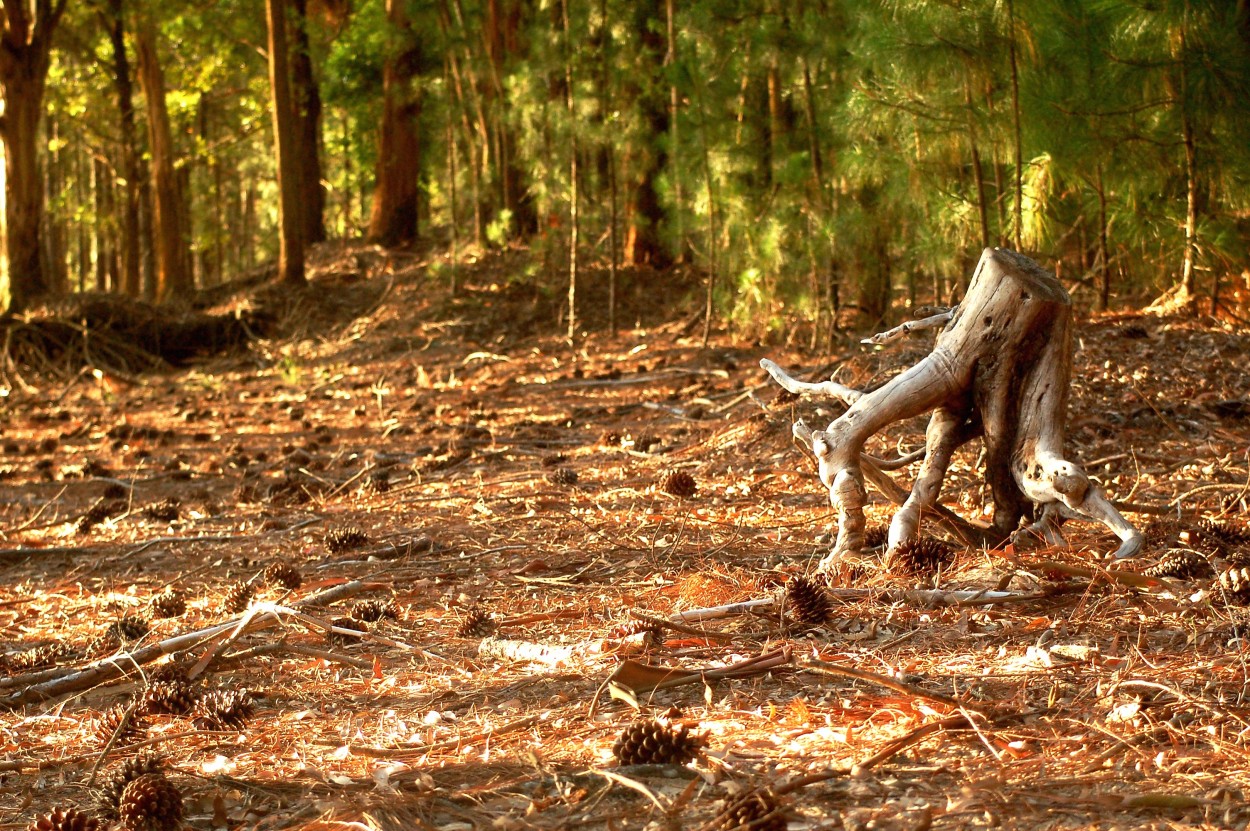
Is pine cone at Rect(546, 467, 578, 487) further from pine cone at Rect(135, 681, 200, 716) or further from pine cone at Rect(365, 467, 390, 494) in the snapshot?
pine cone at Rect(135, 681, 200, 716)

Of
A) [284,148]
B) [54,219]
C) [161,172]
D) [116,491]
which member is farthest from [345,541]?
[54,219]

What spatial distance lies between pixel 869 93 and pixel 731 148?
3414 millimetres

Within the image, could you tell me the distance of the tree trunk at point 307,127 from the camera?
2094 cm

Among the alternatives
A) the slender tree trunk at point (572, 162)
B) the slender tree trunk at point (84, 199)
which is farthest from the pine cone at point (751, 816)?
the slender tree trunk at point (84, 199)

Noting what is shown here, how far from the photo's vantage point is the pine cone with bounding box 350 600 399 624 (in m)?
4.26

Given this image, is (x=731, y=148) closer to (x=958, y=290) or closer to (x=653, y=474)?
(x=958, y=290)

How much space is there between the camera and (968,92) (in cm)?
782

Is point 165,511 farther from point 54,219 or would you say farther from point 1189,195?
point 54,219

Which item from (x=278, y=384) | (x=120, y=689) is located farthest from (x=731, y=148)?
(x=120, y=689)

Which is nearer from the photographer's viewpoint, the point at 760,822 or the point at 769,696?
the point at 760,822

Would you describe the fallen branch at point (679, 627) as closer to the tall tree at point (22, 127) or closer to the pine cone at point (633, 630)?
the pine cone at point (633, 630)

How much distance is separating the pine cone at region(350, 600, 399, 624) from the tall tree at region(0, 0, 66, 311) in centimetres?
1301

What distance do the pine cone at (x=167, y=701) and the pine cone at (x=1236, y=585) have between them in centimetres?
299

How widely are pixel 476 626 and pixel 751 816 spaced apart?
1.92 m
